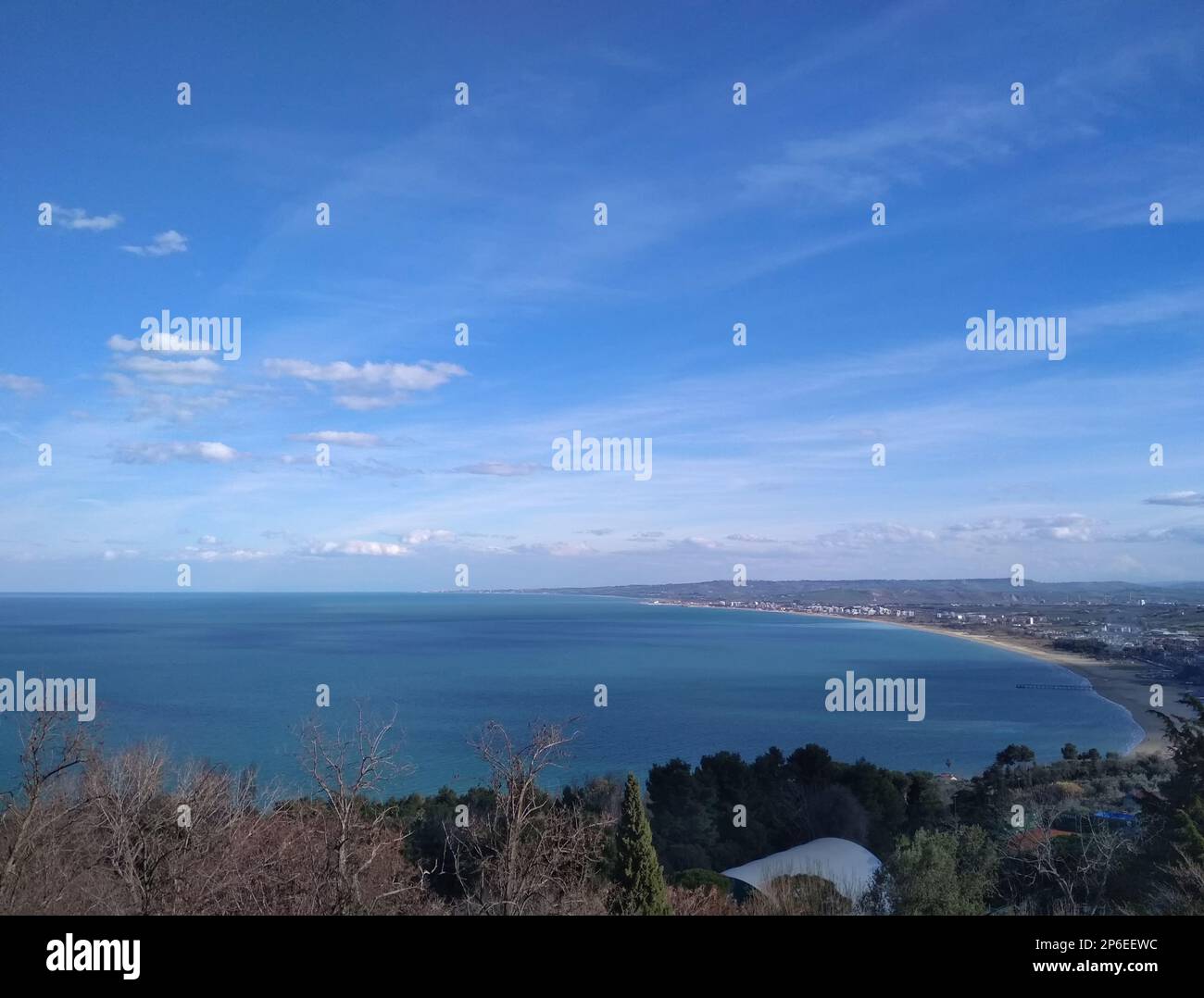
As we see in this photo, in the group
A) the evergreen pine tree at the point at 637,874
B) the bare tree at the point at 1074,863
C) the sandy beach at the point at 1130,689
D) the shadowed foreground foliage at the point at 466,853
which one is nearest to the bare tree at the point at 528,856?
the shadowed foreground foliage at the point at 466,853

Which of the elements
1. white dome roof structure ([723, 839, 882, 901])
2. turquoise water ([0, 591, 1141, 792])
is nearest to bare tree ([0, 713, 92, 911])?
turquoise water ([0, 591, 1141, 792])

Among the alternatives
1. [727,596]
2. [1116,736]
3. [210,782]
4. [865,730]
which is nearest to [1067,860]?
[210,782]

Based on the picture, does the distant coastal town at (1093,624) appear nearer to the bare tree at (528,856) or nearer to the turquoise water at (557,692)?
the turquoise water at (557,692)

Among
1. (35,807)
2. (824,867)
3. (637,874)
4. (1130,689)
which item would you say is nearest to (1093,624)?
(1130,689)

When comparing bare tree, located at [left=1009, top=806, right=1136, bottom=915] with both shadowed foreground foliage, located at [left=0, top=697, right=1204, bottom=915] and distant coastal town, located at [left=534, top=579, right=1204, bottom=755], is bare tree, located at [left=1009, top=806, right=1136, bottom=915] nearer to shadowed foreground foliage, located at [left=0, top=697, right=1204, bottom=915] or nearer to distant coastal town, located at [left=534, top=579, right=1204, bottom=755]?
shadowed foreground foliage, located at [left=0, top=697, right=1204, bottom=915]

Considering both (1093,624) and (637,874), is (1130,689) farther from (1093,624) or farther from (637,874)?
(637,874)
